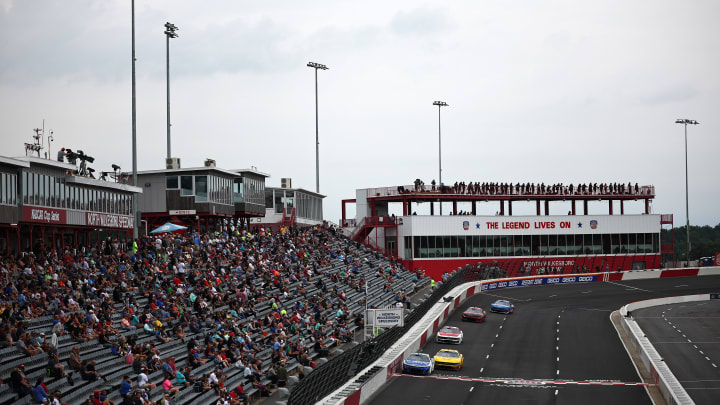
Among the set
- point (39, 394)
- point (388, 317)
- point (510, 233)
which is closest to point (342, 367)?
point (388, 317)

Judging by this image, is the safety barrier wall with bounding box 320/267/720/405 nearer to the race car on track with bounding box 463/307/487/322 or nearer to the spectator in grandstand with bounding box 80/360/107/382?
the race car on track with bounding box 463/307/487/322

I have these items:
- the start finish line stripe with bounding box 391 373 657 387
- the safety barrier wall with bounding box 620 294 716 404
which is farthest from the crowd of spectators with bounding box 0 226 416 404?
the safety barrier wall with bounding box 620 294 716 404

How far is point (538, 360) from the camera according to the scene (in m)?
42.7

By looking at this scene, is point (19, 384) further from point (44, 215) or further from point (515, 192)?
point (515, 192)

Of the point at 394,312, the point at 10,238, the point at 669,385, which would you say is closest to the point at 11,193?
the point at 10,238

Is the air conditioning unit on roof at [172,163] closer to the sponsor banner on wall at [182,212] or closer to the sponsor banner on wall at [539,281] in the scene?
the sponsor banner on wall at [182,212]

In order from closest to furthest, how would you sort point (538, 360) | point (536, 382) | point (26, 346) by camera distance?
point (26, 346) < point (536, 382) < point (538, 360)

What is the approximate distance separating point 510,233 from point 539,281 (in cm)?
922

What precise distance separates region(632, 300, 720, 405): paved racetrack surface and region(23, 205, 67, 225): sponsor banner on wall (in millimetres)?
29066

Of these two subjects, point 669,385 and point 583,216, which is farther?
point 583,216

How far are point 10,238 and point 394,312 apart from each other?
17.4 meters

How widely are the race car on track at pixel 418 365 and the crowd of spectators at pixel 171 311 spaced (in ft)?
13.0

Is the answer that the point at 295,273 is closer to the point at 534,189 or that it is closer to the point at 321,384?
the point at 321,384

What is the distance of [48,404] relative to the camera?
2047cm
